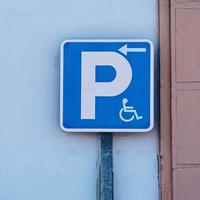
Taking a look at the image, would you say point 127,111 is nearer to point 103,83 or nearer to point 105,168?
point 103,83

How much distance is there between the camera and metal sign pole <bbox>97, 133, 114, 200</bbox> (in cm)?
319

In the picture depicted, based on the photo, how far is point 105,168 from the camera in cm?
322

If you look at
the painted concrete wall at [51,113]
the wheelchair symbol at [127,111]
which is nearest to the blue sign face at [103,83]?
the wheelchair symbol at [127,111]

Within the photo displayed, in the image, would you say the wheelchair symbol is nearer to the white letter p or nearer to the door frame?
the white letter p

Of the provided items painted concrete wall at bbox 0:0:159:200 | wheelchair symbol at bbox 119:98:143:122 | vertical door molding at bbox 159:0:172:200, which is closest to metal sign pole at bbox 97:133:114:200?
painted concrete wall at bbox 0:0:159:200

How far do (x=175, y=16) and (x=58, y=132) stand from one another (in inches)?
44.4

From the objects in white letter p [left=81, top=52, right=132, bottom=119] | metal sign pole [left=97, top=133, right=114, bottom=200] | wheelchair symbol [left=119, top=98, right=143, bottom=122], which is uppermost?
white letter p [left=81, top=52, right=132, bottom=119]

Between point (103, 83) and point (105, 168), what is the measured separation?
578mm

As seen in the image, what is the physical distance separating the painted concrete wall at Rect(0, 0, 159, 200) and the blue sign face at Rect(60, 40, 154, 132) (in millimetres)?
119

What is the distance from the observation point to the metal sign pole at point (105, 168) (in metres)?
3.19

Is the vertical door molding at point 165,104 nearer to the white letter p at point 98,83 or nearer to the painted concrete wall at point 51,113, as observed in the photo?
the painted concrete wall at point 51,113

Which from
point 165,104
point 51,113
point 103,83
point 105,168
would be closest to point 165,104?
point 165,104

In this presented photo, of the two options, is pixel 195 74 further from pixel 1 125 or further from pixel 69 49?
pixel 1 125

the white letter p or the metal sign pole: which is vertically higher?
the white letter p
